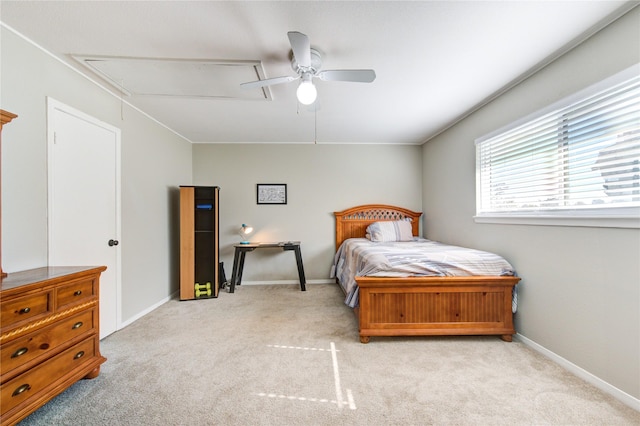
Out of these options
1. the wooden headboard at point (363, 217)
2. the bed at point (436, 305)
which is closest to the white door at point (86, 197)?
the bed at point (436, 305)

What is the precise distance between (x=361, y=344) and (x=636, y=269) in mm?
1868

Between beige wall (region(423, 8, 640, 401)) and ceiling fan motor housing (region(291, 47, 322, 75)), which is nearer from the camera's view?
beige wall (region(423, 8, 640, 401))

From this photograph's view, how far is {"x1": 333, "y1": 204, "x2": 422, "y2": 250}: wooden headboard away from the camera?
428 cm

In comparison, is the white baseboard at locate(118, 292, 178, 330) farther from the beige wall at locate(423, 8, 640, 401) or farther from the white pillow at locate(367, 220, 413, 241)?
the beige wall at locate(423, 8, 640, 401)

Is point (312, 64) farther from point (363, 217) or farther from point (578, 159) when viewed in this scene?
point (363, 217)

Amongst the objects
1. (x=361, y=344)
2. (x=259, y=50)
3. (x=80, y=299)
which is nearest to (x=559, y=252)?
(x=361, y=344)

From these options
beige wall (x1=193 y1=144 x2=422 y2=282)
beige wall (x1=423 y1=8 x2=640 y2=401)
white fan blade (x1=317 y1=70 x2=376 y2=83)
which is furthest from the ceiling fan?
beige wall (x1=193 y1=144 x2=422 y2=282)

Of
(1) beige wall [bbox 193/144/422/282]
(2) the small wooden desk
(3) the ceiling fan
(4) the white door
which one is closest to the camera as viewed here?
(3) the ceiling fan

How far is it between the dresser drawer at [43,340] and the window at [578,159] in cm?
346

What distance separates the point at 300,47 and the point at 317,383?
2205 mm

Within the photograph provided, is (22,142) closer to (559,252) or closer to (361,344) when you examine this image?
(361,344)

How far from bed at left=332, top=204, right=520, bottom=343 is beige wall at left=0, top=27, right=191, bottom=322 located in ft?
8.05

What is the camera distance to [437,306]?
2250mm

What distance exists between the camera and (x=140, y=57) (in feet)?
6.35
